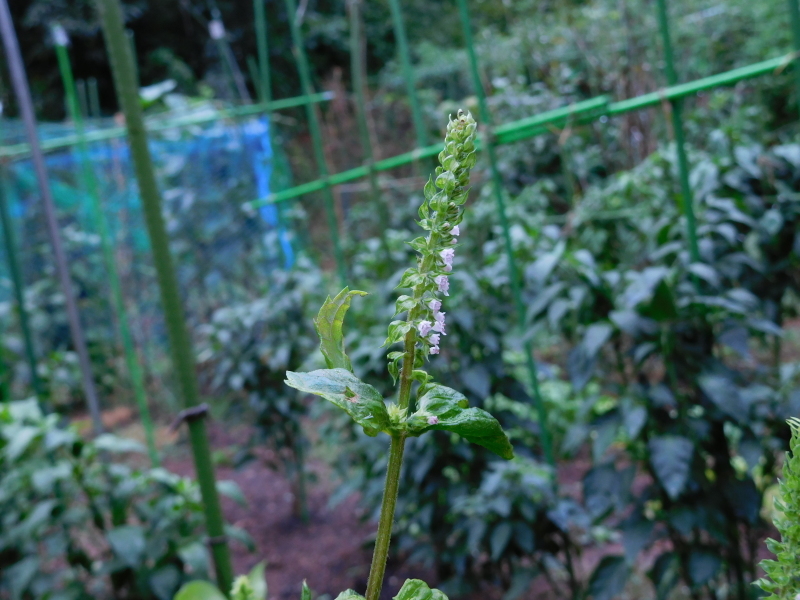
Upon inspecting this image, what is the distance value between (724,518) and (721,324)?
0.44 meters

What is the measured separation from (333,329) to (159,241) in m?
0.72

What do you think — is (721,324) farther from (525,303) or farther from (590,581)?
(590,581)

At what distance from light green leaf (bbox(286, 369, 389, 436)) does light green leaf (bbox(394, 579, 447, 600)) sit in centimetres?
7

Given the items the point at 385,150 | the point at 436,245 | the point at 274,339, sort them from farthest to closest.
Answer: the point at 385,150
the point at 274,339
the point at 436,245

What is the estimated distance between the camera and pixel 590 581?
1715 millimetres

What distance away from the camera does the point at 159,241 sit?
96 centimetres

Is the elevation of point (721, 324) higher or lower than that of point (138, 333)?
higher

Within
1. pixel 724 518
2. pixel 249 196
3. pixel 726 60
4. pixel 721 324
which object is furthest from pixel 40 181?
pixel 726 60

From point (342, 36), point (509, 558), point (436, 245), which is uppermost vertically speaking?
point (342, 36)

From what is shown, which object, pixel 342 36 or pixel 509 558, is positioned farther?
pixel 342 36

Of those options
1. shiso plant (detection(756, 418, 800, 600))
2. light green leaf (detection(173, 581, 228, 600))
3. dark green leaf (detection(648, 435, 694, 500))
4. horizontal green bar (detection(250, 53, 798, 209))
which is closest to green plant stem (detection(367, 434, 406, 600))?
shiso plant (detection(756, 418, 800, 600))

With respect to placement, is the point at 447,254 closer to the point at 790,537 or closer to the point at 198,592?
the point at 790,537

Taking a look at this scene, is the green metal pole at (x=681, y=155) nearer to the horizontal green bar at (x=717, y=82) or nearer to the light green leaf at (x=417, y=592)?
the horizontal green bar at (x=717, y=82)

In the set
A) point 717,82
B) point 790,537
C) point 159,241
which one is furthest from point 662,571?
point 790,537
